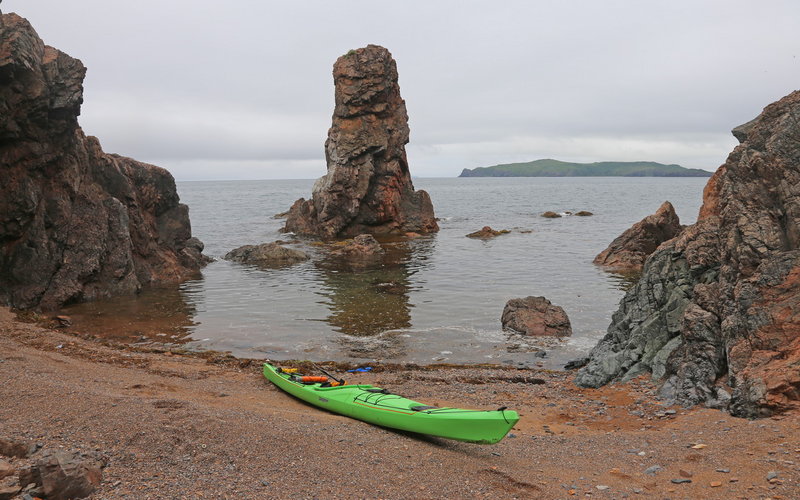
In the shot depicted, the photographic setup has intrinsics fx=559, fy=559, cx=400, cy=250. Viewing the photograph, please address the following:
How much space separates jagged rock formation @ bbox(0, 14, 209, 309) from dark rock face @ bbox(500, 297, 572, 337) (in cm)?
1882

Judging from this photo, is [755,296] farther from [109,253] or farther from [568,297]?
[109,253]

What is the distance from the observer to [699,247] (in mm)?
14547

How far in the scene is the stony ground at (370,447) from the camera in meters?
8.05

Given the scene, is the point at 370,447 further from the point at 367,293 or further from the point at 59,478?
the point at 367,293

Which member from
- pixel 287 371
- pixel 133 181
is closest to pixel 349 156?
pixel 133 181

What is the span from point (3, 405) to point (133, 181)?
80.6 ft

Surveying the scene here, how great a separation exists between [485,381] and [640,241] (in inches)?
1016

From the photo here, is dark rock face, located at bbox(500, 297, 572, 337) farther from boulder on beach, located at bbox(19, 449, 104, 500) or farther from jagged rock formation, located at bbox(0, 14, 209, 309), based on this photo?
jagged rock formation, located at bbox(0, 14, 209, 309)

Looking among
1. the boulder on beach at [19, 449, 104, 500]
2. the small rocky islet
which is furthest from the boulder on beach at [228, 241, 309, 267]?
the boulder on beach at [19, 449, 104, 500]

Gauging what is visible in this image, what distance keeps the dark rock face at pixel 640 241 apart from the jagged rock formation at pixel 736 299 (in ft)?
69.0

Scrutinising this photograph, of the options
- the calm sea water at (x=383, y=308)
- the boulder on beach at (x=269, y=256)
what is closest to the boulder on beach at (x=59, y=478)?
the calm sea water at (x=383, y=308)

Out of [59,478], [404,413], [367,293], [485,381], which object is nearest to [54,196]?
[367,293]

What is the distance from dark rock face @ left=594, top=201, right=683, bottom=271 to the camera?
3619cm

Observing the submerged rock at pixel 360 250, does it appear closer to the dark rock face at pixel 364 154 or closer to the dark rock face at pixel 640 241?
the dark rock face at pixel 364 154
